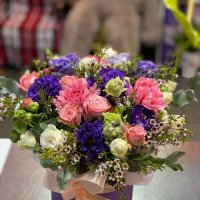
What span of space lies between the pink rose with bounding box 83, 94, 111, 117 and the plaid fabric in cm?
212

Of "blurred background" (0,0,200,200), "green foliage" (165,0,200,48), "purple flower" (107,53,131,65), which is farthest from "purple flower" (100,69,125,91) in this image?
"blurred background" (0,0,200,200)

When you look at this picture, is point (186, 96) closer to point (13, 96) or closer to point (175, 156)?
point (175, 156)

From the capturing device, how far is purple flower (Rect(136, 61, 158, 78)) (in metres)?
0.82

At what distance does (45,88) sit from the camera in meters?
0.74

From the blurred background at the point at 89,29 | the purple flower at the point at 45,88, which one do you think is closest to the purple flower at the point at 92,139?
the purple flower at the point at 45,88

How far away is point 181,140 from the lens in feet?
2.39

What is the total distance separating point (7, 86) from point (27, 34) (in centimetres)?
203

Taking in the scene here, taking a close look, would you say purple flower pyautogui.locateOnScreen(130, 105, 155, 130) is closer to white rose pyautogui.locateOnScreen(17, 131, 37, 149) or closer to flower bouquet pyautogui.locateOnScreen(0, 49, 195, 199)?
flower bouquet pyautogui.locateOnScreen(0, 49, 195, 199)

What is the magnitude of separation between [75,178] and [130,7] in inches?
87.8

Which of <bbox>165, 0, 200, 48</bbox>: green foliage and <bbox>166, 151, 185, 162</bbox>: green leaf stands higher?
<bbox>165, 0, 200, 48</bbox>: green foliage

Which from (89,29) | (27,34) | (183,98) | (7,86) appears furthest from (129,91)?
(27,34)

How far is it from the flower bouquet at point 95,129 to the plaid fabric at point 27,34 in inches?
80.8

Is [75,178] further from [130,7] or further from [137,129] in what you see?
[130,7]

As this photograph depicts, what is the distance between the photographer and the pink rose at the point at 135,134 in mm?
659
